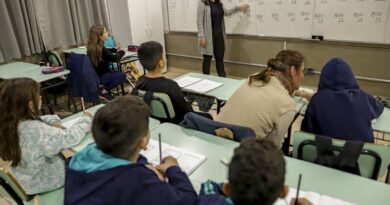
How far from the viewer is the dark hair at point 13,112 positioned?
1419mm

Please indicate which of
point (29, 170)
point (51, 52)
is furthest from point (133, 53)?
point (29, 170)

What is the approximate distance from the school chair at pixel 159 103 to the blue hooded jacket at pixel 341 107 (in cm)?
91

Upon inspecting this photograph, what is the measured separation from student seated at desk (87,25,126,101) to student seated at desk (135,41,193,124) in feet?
5.13

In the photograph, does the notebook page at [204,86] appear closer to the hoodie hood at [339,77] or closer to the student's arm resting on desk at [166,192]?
the hoodie hood at [339,77]

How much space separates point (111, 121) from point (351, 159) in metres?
1.05

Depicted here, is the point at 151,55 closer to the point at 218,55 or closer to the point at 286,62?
the point at 286,62

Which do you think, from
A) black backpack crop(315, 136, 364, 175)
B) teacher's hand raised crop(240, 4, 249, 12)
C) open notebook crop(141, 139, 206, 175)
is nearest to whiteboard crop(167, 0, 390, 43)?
teacher's hand raised crop(240, 4, 249, 12)

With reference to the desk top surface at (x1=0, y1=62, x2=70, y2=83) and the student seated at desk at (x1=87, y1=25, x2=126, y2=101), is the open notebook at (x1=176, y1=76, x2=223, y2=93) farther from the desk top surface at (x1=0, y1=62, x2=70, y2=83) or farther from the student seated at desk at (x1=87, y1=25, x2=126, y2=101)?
the desk top surface at (x1=0, y1=62, x2=70, y2=83)

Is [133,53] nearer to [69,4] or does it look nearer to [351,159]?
[69,4]

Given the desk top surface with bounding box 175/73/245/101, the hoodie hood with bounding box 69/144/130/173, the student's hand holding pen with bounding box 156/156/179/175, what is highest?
the hoodie hood with bounding box 69/144/130/173

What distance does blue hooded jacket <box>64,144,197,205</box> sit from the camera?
3.10 feet

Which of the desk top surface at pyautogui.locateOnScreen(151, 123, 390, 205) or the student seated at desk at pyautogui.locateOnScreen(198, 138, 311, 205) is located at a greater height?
the student seated at desk at pyautogui.locateOnScreen(198, 138, 311, 205)

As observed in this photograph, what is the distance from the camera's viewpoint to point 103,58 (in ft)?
12.3

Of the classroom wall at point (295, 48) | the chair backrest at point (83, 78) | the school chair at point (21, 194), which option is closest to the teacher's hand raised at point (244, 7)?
the classroom wall at point (295, 48)
